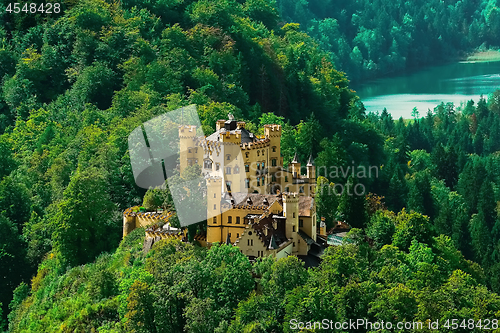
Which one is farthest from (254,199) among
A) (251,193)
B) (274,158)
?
(274,158)

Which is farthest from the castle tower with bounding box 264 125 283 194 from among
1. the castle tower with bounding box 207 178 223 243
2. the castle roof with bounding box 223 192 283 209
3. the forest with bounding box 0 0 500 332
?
the castle tower with bounding box 207 178 223 243

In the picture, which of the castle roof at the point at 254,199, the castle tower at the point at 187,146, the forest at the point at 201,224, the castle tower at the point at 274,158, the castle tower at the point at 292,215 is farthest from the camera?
the castle tower at the point at 274,158

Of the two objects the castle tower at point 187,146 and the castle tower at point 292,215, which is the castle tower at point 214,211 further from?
the castle tower at point 187,146

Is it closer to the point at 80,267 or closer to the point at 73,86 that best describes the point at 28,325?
the point at 80,267

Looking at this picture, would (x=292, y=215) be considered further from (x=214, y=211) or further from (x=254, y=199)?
(x=214, y=211)

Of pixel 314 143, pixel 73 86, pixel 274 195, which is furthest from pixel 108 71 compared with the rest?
pixel 274 195

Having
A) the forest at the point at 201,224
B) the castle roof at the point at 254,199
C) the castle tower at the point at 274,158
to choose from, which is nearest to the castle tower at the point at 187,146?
the castle tower at the point at 274,158

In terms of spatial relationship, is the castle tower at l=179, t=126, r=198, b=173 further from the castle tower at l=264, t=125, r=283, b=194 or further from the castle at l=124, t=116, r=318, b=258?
the castle tower at l=264, t=125, r=283, b=194
